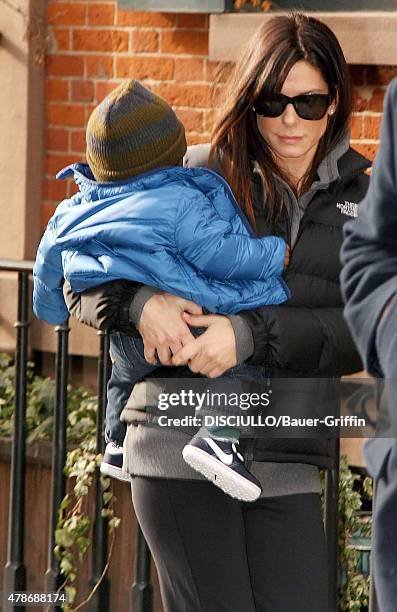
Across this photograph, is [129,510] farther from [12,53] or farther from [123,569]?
[12,53]

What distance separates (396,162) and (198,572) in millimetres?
1311

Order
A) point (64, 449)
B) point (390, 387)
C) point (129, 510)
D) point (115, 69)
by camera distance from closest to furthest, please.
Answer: point (390, 387) → point (64, 449) → point (129, 510) → point (115, 69)

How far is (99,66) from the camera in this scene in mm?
6277

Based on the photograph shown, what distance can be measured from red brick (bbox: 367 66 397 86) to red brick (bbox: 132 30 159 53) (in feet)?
3.44

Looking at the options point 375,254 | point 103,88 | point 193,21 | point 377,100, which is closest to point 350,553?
point 375,254

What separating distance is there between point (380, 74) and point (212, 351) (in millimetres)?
2601

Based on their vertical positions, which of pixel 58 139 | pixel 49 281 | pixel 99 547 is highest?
pixel 58 139

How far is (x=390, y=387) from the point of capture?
92.9 inches

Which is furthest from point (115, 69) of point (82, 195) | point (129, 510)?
point (82, 195)

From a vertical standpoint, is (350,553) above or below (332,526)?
below

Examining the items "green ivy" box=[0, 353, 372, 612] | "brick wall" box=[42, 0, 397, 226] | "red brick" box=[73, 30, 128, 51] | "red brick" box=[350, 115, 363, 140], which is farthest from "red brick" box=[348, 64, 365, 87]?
"green ivy" box=[0, 353, 372, 612]

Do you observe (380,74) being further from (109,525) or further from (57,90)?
(109,525)

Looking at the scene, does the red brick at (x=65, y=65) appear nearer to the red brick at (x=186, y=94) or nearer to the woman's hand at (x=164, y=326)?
the red brick at (x=186, y=94)

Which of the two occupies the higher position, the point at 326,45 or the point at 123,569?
the point at 326,45
